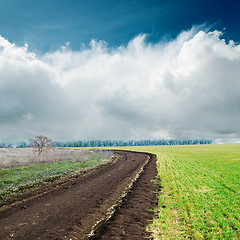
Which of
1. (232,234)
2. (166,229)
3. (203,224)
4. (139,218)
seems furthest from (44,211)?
(232,234)

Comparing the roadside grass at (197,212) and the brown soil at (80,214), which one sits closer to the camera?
the brown soil at (80,214)

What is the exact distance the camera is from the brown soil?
768 cm

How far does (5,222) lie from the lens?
340 inches

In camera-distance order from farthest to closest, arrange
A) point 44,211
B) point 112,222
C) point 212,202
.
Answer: point 212,202 → point 44,211 → point 112,222

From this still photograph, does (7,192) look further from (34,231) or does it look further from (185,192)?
(185,192)

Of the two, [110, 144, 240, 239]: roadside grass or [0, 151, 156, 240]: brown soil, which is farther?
[110, 144, 240, 239]: roadside grass

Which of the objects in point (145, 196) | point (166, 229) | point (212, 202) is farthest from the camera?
point (145, 196)

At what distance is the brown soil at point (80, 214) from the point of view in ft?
25.2

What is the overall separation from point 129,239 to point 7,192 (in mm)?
11364

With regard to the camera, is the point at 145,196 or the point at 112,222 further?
the point at 145,196

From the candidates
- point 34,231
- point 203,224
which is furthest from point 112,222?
point 203,224

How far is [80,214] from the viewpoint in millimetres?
9648

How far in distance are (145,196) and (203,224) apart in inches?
194

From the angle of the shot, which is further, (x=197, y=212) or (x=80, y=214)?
(x=197, y=212)
